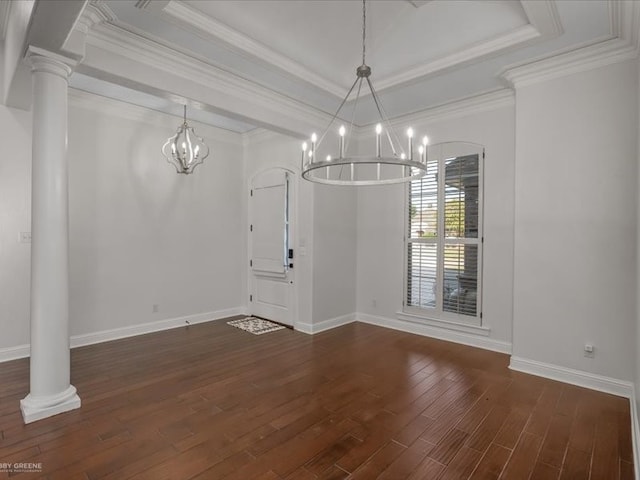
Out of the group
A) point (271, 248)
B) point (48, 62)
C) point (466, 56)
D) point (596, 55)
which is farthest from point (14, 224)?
point (596, 55)

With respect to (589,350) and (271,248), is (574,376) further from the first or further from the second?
(271,248)

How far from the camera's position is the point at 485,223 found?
4.39 m

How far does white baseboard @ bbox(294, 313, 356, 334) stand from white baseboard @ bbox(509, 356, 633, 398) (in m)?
2.45

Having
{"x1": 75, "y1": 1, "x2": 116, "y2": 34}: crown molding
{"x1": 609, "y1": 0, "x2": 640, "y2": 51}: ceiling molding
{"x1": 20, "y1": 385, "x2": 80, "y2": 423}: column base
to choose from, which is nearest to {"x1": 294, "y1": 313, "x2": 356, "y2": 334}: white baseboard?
{"x1": 20, "y1": 385, "x2": 80, "y2": 423}: column base

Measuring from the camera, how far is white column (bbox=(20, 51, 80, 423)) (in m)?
2.67

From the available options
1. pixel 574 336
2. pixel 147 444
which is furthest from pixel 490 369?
pixel 147 444

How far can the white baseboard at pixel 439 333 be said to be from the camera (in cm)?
431

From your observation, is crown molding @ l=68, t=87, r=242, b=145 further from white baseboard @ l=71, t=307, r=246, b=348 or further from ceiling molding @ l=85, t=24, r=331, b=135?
white baseboard @ l=71, t=307, r=246, b=348

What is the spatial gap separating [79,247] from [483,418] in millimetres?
4864

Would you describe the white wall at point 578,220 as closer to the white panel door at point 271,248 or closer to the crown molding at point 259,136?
the white panel door at point 271,248

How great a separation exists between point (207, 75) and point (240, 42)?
601mm

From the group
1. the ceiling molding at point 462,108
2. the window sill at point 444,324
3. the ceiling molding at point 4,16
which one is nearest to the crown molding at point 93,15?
the ceiling molding at point 4,16

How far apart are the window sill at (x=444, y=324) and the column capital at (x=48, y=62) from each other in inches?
188

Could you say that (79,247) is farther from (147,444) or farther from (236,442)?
(236,442)
